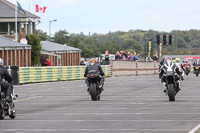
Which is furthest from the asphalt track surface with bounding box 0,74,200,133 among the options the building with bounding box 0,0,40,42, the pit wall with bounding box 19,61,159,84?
the building with bounding box 0,0,40,42

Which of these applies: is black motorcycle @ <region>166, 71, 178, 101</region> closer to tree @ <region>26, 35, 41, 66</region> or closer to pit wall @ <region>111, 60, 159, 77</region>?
pit wall @ <region>111, 60, 159, 77</region>

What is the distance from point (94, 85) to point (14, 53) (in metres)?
32.3

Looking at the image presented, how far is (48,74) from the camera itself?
42.1 metres

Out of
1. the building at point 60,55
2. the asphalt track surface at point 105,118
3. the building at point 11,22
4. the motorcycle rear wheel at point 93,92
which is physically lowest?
the asphalt track surface at point 105,118

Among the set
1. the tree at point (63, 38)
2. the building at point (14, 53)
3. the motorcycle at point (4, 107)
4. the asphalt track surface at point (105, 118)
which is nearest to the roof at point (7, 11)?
the building at point (14, 53)

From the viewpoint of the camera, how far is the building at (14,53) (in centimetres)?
5148

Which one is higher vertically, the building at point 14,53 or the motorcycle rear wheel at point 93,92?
the building at point 14,53

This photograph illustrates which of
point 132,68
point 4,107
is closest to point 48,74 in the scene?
point 132,68

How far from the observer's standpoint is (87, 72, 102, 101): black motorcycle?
21.6m

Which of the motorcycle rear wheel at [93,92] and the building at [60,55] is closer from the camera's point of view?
the motorcycle rear wheel at [93,92]

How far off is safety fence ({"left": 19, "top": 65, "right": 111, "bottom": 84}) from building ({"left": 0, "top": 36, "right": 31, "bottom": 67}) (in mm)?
8211

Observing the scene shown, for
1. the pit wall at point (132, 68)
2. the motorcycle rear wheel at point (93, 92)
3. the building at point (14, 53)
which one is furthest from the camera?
the pit wall at point (132, 68)

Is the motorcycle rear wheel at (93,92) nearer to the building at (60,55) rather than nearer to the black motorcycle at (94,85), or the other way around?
the black motorcycle at (94,85)

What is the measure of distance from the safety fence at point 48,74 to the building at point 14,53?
323 inches
